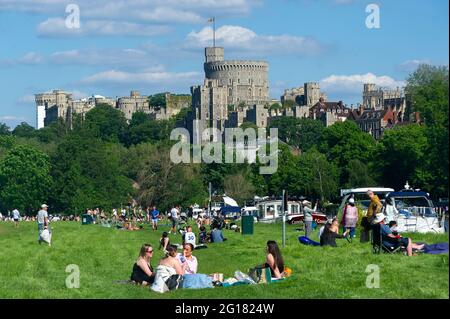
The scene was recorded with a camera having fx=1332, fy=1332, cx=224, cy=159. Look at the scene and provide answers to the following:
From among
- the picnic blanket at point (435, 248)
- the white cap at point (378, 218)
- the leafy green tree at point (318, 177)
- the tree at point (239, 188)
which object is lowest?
the tree at point (239, 188)

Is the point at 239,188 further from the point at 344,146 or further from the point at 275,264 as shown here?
the point at 275,264

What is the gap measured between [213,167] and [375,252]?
9634 cm

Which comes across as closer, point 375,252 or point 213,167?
point 375,252

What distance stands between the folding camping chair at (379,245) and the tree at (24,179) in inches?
3282

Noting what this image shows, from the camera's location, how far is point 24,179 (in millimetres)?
116625

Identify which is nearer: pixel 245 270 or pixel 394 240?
pixel 245 270

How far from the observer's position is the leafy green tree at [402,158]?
86938 millimetres

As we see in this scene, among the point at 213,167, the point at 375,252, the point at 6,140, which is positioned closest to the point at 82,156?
the point at 213,167

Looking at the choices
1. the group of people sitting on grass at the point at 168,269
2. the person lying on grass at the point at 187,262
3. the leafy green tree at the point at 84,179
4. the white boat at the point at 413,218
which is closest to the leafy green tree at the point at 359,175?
the leafy green tree at the point at 84,179

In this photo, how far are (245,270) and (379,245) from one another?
3.04m

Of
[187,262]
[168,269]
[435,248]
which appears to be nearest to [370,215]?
[435,248]

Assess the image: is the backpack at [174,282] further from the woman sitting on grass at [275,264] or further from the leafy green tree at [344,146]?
the leafy green tree at [344,146]
